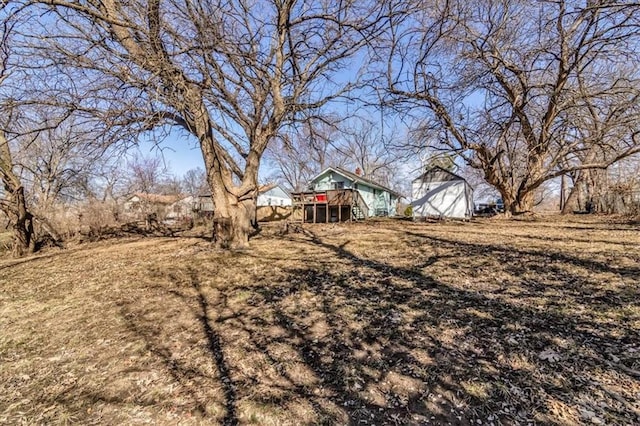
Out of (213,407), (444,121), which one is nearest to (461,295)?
(213,407)

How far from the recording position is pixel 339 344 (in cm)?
284

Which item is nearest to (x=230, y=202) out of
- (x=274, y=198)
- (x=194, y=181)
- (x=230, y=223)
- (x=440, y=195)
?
(x=230, y=223)

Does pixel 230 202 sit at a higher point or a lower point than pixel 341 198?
lower

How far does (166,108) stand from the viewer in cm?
557

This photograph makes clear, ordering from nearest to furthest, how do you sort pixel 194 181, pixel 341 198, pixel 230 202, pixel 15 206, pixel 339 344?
pixel 339 344, pixel 230 202, pixel 15 206, pixel 341 198, pixel 194 181

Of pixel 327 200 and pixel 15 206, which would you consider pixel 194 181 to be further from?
pixel 15 206

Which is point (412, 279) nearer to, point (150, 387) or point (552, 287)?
point (552, 287)

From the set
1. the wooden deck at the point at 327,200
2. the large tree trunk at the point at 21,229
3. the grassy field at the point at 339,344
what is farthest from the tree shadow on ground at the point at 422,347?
the wooden deck at the point at 327,200

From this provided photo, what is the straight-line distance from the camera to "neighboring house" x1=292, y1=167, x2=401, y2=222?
1630 cm

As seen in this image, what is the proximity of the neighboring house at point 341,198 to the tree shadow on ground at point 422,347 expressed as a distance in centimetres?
1162

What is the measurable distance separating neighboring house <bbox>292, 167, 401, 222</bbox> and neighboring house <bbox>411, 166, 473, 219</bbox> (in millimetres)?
3546

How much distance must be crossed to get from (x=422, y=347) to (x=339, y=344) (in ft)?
2.43

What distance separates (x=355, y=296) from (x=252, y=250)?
12.2 ft

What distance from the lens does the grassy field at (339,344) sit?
2037 millimetres
